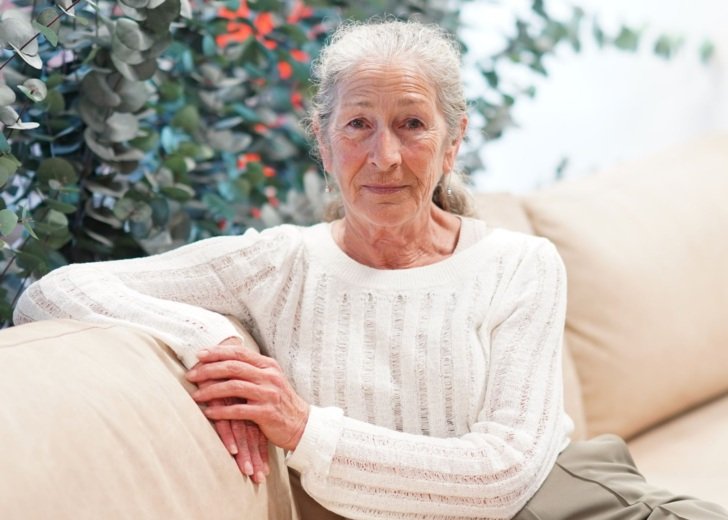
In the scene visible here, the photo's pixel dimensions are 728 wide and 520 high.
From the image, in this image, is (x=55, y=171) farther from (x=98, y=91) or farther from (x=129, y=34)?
(x=129, y=34)

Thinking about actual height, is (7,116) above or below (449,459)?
above

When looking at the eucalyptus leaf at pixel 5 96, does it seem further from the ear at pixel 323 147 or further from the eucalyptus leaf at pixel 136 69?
the ear at pixel 323 147

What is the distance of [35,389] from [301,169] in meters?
1.33

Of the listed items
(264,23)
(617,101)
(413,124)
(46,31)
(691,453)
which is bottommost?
(691,453)

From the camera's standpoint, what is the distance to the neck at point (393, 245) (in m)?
1.78

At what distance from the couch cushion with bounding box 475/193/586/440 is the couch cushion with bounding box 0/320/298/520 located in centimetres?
78

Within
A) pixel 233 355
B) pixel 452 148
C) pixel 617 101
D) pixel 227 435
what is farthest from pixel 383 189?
pixel 617 101

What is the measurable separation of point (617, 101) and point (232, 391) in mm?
2376

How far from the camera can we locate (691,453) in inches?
85.2

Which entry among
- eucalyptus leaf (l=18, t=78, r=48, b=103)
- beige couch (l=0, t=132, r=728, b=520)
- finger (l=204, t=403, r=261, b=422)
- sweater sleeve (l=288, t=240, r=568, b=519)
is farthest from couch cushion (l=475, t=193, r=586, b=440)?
eucalyptus leaf (l=18, t=78, r=48, b=103)

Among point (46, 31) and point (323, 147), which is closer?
point (46, 31)

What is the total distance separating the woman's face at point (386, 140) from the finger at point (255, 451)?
0.40 metres

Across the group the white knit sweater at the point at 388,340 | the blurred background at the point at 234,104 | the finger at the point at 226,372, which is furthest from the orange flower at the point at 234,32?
the finger at the point at 226,372

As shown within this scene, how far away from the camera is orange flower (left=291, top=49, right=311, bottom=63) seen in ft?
8.07
